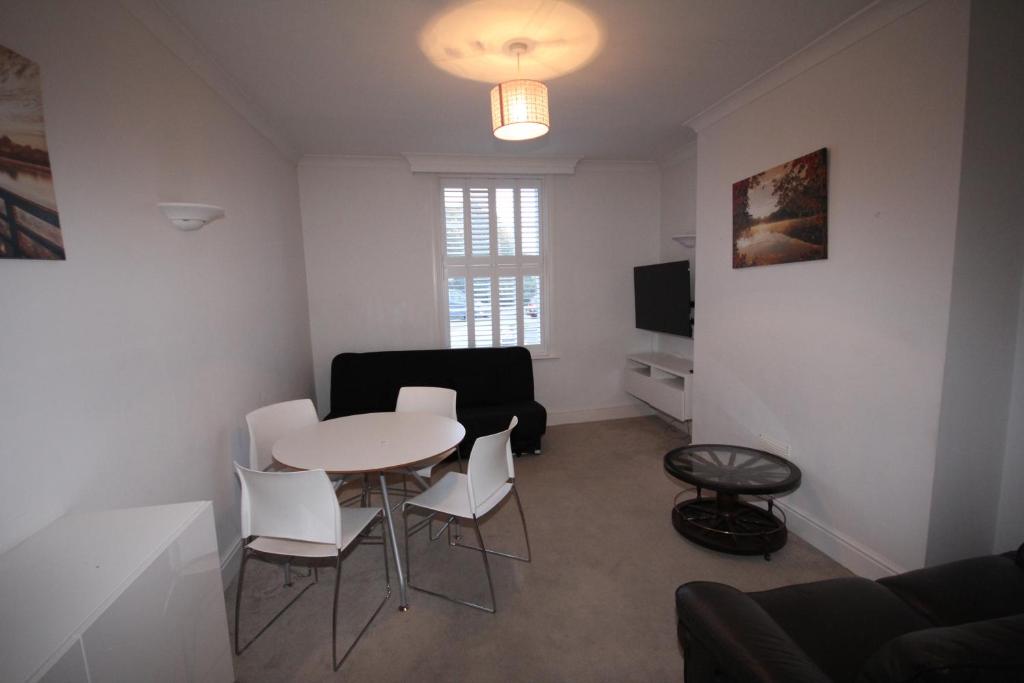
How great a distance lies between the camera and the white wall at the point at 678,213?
4150 millimetres

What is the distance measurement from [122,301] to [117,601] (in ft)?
3.68

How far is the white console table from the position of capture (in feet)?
12.4

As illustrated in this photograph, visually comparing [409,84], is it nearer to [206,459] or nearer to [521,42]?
[521,42]

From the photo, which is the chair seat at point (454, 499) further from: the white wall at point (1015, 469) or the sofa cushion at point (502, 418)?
the white wall at point (1015, 469)

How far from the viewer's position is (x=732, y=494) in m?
2.40

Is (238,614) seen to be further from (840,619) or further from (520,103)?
(520,103)

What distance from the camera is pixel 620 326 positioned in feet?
16.0

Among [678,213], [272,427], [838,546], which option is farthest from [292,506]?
[678,213]

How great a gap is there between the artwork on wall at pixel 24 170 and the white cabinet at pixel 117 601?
0.85 metres

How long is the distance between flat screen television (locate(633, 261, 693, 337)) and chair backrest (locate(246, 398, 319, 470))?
309cm

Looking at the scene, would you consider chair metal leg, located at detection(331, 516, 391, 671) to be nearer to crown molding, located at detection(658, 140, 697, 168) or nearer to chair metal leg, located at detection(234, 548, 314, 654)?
chair metal leg, located at detection(234, 548, 314, 654)

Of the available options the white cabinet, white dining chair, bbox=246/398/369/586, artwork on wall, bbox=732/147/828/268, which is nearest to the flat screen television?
artwork on wall, bbox=732/147/828/268

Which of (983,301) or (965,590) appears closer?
(965,590)

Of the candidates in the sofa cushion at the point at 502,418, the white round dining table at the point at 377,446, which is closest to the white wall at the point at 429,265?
the sofa cushion at the point at 502,418
